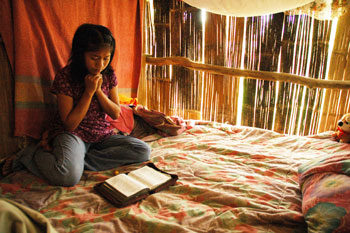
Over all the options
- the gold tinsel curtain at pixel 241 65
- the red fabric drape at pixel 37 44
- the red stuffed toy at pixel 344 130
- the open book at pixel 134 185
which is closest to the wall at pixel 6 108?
the red fabric drape at pixel 37 44

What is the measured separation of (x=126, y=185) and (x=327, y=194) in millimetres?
991

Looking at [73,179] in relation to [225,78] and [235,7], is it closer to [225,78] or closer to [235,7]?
[235,7]

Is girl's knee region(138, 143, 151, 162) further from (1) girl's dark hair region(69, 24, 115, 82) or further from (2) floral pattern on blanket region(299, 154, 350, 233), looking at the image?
(2) floral pattern on blanket region(299, 154, 350, 233)

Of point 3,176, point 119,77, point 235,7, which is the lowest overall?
point 3,176

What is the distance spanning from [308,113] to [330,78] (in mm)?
410

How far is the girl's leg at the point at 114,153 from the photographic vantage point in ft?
5.20

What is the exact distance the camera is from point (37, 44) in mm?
1695

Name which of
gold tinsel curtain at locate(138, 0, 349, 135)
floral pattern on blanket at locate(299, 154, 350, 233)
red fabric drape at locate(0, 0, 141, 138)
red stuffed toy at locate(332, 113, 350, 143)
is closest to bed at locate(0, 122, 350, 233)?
floral pattern on blanket at locate(299, 154, 350, 233)

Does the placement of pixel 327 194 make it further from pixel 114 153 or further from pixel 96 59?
pixel 96 59

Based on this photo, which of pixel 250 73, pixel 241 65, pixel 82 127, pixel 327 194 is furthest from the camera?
pixel 241 65

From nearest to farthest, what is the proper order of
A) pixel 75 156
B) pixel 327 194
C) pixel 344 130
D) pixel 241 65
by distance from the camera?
pixel 327 194, pixel 75 156, pixel 344 130, pixel 241 65

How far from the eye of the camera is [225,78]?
276 centimetres

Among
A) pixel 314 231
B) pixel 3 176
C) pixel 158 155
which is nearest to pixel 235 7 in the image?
pixel 158 155

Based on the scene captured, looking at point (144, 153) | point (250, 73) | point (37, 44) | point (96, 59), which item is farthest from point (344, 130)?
point (37, 44)
